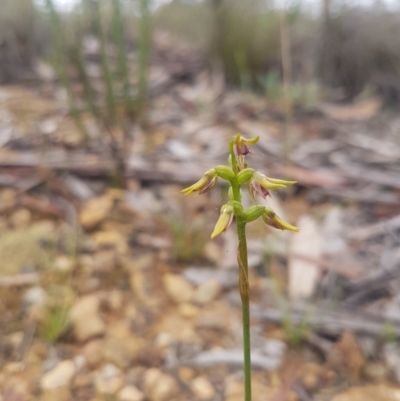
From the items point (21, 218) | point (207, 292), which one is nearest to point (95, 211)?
point (21, 218)

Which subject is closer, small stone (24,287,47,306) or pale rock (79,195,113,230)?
small stone (24,287,47,306)

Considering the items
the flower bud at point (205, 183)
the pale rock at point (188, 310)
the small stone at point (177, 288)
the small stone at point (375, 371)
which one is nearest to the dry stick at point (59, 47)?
the small stone at point (177, 288)

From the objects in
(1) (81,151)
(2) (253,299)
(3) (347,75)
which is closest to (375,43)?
(3) (347,75)

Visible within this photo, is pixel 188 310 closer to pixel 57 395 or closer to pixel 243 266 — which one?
pixel 57 395

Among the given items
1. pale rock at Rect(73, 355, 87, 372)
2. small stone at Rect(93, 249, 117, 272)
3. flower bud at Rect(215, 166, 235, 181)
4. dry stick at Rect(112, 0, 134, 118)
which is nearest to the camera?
flower bud at Rect(215, 166, 235, 181)

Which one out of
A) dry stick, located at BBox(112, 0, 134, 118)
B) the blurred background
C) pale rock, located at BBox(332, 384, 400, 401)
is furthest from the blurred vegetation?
pale rock, located at BBox(332, 384, 400, 401)

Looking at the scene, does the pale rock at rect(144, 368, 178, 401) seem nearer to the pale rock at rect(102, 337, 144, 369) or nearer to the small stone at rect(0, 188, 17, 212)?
the pale rock at rect(102, 337, 144, 369)
